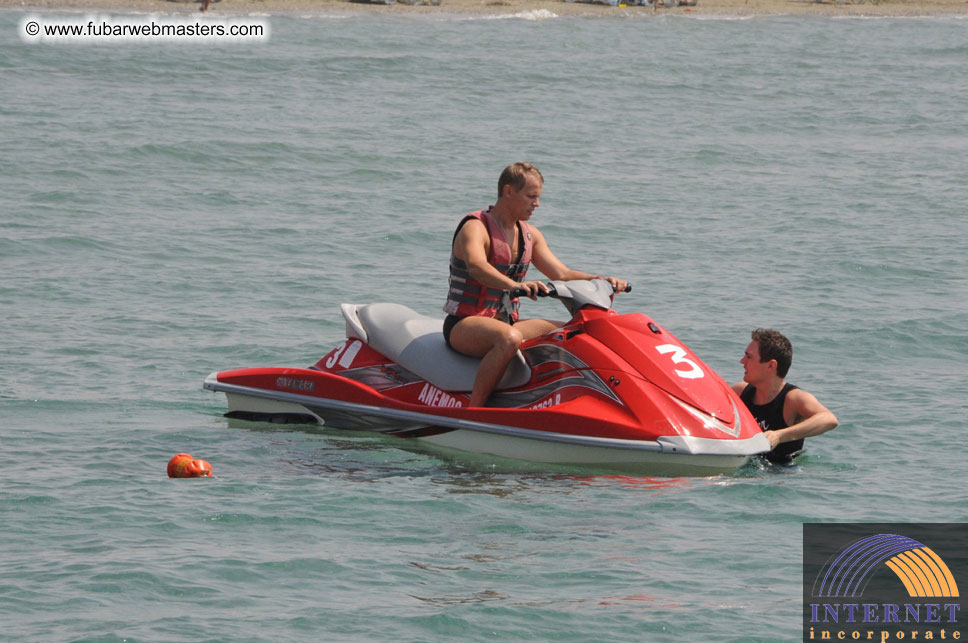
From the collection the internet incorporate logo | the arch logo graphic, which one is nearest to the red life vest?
the arch logo graphic

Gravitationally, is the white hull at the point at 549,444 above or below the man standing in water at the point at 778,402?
below

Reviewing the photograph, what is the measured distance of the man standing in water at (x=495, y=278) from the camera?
27.5 ft

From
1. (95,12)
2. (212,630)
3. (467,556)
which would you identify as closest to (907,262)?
(467,556)

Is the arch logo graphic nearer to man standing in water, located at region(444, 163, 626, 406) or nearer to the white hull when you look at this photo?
the white hull

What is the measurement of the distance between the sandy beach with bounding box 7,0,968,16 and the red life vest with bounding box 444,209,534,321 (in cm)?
3559

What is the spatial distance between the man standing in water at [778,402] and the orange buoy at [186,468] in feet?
11.3

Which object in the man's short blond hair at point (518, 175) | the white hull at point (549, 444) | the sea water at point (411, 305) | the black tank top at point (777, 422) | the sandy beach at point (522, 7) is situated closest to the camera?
the sea water at point (411, 305)

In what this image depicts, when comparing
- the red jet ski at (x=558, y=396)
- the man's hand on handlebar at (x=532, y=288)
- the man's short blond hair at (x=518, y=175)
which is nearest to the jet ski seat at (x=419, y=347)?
the red jet ski at (x=558, y=396)

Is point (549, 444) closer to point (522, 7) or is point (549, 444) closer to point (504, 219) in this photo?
point (504, 219)

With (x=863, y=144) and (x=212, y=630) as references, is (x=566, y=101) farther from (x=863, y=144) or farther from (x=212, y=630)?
(x=212, y=630)

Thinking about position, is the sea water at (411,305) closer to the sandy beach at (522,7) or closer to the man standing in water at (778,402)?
the man standing in water at (778,402)

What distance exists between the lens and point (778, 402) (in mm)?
8578

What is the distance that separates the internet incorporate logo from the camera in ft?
22.3

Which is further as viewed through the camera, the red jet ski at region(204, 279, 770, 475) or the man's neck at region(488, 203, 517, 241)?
the man's neck at region(488, 203, 517, 241)
